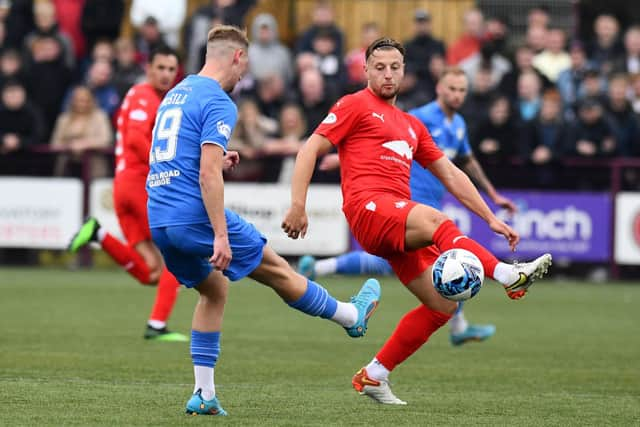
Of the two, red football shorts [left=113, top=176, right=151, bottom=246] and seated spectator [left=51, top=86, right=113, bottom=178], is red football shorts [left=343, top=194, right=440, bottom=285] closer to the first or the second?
red football shorts [left=113, top=176, right=151, bottom=246]

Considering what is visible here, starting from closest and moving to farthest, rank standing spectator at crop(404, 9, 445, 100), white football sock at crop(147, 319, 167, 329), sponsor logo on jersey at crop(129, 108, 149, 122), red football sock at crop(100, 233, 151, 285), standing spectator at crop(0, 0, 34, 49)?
sponsor logo on jersey at crop(129, 108, 149, 122) < white football sock at crop(147, 319, 167, 329) < red football sock at crop(100, 233, 151, 285) < standing spectator at crop(404, 9, 445, 100) < standing spectator at crop(0, 0, 34, 49)

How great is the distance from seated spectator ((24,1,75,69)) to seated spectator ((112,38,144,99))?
790 millimetres

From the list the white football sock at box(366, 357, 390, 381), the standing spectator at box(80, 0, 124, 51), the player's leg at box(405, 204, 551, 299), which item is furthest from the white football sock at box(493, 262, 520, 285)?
the standing spectator at box(80, 0, 124, 51)

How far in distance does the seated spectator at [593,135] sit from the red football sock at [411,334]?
34.7ft

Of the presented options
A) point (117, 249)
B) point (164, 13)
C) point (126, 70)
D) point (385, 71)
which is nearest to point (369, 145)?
point (385, 71)

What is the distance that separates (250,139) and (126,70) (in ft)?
8.09

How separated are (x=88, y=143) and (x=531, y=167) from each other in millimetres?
6061

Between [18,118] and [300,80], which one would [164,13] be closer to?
[300,80]

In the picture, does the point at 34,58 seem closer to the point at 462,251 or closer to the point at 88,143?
the point at 88,143

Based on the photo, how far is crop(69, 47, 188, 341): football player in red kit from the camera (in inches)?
452

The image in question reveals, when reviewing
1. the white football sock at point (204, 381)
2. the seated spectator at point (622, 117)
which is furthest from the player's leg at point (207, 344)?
the seated spectator at point (622, 117)

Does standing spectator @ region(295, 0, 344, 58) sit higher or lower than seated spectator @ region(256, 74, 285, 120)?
higher

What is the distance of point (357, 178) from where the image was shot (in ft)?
27.7

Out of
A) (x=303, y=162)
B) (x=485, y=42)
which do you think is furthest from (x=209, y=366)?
(x=485, y=42)
